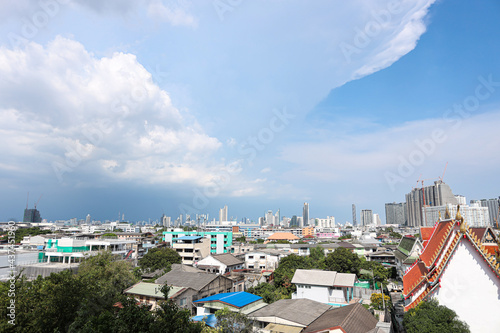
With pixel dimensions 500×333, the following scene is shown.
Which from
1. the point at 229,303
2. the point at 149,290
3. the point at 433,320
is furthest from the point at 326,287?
the point at 149,290

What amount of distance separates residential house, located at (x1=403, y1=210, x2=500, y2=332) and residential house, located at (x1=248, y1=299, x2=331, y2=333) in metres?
7.72

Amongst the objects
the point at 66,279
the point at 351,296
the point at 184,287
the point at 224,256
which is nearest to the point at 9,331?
the point at 66,279

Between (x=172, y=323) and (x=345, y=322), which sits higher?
(x=172, y=323)

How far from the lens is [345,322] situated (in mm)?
20297

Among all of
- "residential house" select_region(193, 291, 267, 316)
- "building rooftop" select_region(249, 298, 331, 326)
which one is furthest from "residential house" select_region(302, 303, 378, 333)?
"residential house" select_region(193, 291, 267, 316)

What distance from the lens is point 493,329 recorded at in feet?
58.2

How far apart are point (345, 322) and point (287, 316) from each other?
5.26 metres

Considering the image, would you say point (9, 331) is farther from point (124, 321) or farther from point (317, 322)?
point (317, 322)

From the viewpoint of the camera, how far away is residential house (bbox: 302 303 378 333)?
1997 cm

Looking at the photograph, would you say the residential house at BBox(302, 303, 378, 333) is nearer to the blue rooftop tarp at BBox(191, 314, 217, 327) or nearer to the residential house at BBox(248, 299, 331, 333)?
the residential house at BBox(248, 299, 331, 333)

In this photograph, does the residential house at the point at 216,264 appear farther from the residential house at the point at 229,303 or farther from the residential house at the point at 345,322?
the residential house at the point at 345,322

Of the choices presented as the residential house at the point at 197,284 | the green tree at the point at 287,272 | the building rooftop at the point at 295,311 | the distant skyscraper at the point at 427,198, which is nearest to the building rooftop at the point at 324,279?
the green tree at the point at 287,272

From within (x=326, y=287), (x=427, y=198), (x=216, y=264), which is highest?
(x=427, y=198)

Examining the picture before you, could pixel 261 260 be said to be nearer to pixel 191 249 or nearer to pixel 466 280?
pixel 191 249
